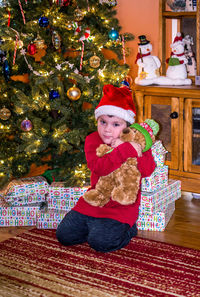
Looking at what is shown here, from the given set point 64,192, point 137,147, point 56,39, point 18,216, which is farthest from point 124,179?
point 56,39

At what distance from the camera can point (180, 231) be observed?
2.50 metres

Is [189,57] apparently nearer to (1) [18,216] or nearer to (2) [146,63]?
(2) [146,63]

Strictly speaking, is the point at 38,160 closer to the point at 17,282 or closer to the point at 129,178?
the point at 129,178

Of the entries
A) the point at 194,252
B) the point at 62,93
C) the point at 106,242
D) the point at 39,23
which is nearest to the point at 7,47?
the point at 39,23

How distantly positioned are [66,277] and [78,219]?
410 mm

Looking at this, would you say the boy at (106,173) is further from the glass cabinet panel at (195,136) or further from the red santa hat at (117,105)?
the glass cabinet panel at (195,136)

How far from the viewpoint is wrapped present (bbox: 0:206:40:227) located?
2.59 metres

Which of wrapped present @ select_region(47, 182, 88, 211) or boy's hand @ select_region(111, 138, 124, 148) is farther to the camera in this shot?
wrapped present @ select_region(47, 182, 88, 211)

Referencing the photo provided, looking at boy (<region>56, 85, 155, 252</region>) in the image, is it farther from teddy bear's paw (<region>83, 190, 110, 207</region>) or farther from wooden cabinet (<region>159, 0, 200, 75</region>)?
wooden cabinet (<region>159, 0, 200, 75</region>)

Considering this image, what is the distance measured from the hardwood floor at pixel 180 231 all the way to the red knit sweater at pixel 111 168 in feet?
0.82

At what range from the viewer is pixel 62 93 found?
2.66 m

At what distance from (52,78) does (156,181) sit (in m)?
0.85

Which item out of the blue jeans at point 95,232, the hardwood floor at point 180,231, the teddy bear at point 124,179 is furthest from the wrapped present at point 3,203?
the teddy bear at point 124,179

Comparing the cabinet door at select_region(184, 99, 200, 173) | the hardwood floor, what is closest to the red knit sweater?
the hardwood floor
